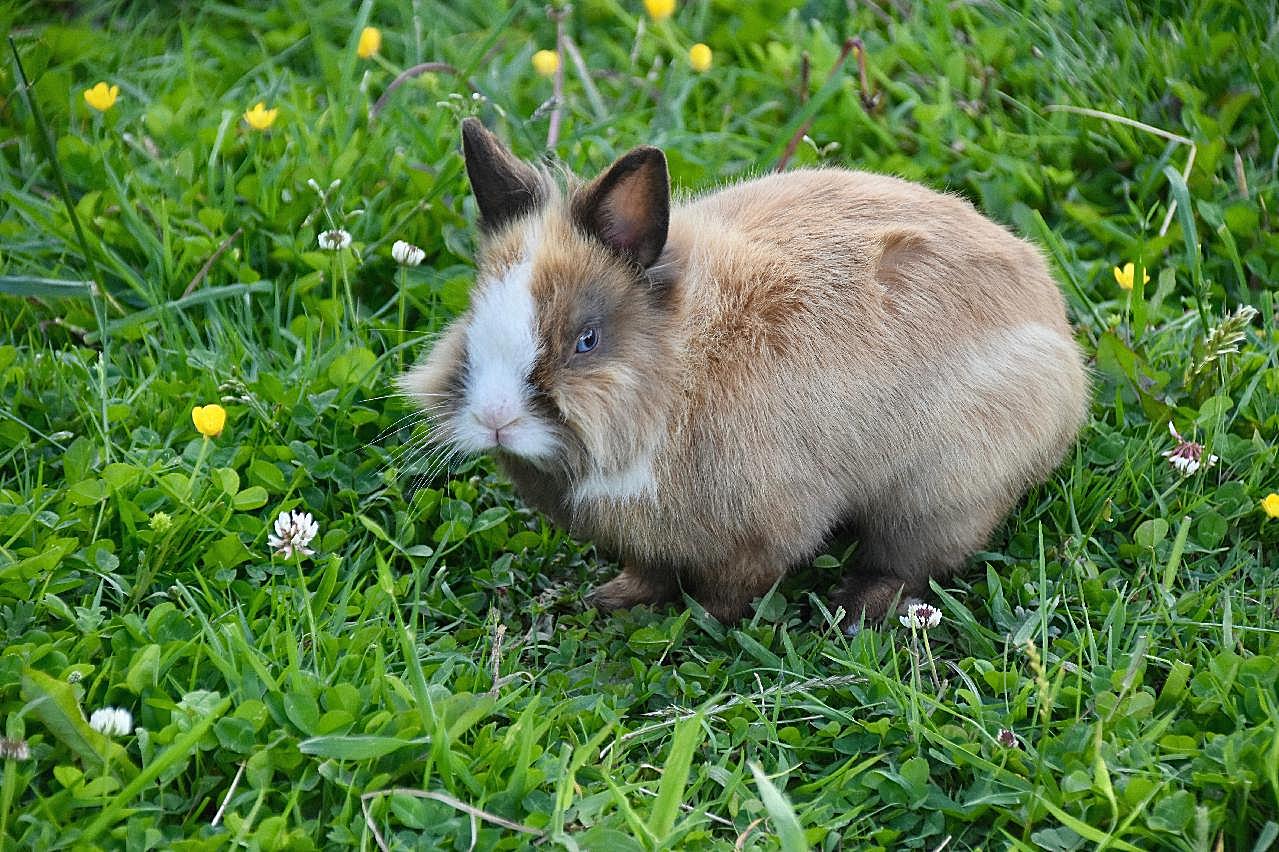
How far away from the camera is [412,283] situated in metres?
4.59

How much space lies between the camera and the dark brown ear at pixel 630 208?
338cm

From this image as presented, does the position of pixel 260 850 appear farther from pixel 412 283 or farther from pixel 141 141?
pixel 141 141

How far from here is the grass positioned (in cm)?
301

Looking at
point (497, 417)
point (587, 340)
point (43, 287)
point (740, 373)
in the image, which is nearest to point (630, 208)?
point (587, 340)

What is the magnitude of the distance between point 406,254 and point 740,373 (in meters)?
1.34

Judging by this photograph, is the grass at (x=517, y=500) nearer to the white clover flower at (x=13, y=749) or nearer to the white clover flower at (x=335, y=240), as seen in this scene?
the white clover flower at (x=13, y=749)

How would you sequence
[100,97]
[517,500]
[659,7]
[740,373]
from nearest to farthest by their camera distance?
[740,373]
[517,500]
[100,97]
[659,7]

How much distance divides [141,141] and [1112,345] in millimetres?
3512

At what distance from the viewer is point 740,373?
3.56 m

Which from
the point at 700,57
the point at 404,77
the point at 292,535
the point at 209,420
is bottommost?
the point at 292,535

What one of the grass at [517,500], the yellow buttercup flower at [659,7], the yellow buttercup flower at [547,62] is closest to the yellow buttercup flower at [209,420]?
the grass at [517,500]

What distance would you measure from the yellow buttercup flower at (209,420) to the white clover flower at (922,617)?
75.3 inches

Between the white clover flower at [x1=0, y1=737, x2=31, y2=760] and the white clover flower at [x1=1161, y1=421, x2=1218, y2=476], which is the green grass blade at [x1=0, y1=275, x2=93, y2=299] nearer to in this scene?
the white clover flower at [x1=0, y1=737, x2=31, y2=760]

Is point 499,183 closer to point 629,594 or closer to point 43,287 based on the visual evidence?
point 629,594
